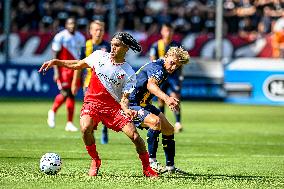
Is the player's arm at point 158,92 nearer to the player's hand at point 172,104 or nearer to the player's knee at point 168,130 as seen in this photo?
the player's hand at point 172,104

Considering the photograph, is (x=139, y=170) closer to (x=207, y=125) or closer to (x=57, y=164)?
(x=57, y=164)

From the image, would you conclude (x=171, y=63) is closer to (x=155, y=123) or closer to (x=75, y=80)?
(x=155, y=123)

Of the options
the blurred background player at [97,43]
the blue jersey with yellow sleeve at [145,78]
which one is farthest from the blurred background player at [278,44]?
the blue jersey with yellow sleeve at [145,78]

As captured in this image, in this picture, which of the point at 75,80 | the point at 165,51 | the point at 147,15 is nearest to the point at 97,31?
the point at 75,80

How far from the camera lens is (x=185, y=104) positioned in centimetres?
2883

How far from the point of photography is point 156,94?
11.9 metres

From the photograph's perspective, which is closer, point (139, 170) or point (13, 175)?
point (13, 175)

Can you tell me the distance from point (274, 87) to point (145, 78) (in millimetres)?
16736

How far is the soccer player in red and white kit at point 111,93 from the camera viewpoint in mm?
11734

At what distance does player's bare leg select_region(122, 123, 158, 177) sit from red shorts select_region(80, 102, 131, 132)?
87mm

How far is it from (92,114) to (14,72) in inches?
692

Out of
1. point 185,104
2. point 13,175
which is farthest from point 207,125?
point 13,175

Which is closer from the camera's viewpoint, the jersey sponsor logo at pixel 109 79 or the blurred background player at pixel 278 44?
the jersey sponsor logo at pixel 109 79

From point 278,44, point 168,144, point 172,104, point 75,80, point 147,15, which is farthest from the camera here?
point 147,15
